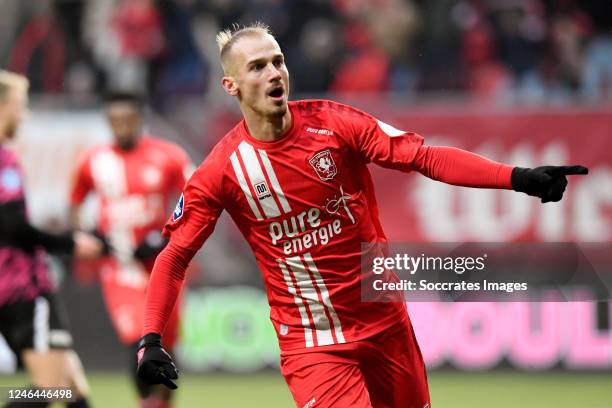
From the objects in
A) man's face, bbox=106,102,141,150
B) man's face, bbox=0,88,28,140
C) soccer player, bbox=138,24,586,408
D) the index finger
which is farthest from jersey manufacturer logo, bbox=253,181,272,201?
man's face, bbox=106,102,141,150

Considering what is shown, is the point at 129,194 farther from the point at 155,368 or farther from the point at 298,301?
the point at 155,368

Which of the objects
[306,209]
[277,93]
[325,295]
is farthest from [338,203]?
[277,93]

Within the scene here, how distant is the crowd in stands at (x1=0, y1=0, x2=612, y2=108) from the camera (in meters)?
11.2

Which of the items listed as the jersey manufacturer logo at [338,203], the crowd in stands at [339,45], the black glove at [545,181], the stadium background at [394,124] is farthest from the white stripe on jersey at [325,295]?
the crowd in stands at [339,45]

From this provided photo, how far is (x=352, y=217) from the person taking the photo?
5270 mm

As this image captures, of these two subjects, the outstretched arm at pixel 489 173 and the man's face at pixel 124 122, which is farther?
the man's face at pixel 124 122

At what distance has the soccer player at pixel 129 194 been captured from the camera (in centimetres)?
845

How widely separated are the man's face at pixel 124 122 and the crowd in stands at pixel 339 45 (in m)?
2.04

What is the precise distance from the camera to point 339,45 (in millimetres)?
11516

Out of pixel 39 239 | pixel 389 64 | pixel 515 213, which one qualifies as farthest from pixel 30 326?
pixel 389 64

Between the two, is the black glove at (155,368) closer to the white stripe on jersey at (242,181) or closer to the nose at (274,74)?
the white stripe on jersey at (242,181)

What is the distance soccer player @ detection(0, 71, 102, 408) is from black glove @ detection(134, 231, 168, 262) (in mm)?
1077

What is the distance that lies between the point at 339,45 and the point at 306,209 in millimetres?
6523

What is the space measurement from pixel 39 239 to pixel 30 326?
50 cm
